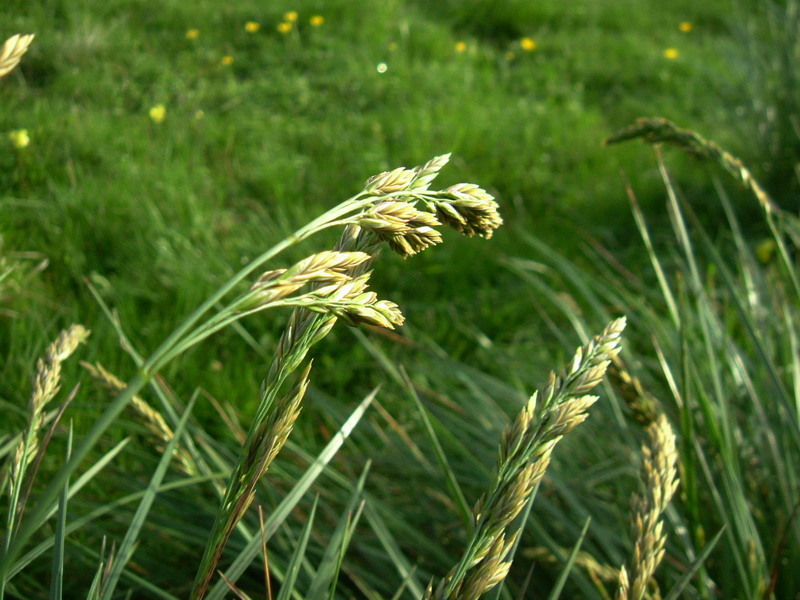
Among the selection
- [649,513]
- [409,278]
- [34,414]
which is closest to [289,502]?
[34,414]

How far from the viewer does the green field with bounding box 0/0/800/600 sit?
4.31ft

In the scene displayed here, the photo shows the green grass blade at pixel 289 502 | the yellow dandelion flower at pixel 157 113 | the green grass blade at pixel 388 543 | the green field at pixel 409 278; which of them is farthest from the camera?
the yellow dandelion flower at pixel 157 113

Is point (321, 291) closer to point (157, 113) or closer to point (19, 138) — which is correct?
point (19, 138)

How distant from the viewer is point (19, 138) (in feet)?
8.20

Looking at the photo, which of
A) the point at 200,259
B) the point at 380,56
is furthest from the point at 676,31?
the point at 200,259

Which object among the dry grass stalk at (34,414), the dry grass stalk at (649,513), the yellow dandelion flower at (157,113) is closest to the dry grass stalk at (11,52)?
the dry grass stalk at (34,414)

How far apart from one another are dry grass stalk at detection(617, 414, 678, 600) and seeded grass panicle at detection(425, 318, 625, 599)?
177 mm

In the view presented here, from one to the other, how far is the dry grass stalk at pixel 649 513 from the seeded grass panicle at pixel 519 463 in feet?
0.58

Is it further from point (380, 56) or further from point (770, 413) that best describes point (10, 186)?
point (770, 413)

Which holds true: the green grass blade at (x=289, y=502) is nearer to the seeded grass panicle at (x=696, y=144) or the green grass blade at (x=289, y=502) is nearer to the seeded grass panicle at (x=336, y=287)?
the seeded grass panicle at (x=336, y=287)

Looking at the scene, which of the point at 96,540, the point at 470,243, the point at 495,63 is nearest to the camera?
the point at 96,540

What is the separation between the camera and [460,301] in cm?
267

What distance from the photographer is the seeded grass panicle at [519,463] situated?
616 mm

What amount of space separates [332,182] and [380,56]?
1190mm
